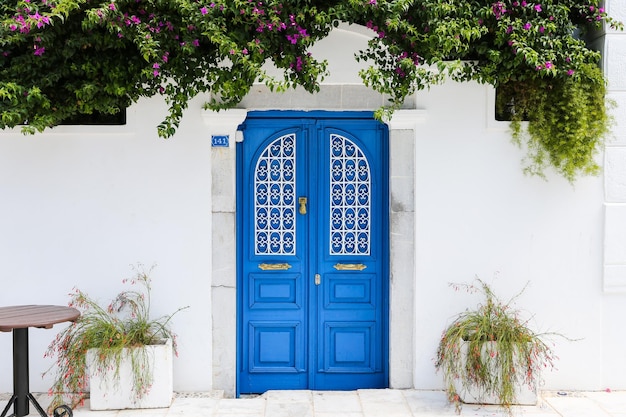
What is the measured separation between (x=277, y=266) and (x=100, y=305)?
4.79 ft

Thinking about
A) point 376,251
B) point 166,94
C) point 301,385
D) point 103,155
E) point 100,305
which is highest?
point 166,94

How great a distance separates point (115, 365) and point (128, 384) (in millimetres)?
184

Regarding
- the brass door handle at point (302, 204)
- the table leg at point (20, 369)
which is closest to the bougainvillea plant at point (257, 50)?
the brass door handle at point (302, 204)

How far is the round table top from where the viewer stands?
184 inches

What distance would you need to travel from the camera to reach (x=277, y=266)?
5953 millimetres

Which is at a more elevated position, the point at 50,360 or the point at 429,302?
the point at 429,302

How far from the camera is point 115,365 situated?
5340 millimetres

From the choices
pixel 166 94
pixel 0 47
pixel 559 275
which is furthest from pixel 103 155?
pixel 559 275

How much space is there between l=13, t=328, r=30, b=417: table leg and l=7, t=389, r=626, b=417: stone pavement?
0.56m

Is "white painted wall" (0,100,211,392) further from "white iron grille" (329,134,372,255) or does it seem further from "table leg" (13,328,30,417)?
"white iron grille" (329,134,372,255)

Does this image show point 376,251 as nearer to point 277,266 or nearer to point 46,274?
point 277,266

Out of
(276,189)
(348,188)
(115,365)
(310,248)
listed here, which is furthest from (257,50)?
(115,365)

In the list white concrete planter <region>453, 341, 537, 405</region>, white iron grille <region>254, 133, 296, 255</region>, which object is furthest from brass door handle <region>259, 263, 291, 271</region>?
white concrete planter <region>453, 341, 537, 405</region>

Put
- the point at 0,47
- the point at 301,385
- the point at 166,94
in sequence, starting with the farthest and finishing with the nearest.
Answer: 1. the point at 301,385
2. the point at 166,94
3. the point at 0,47
